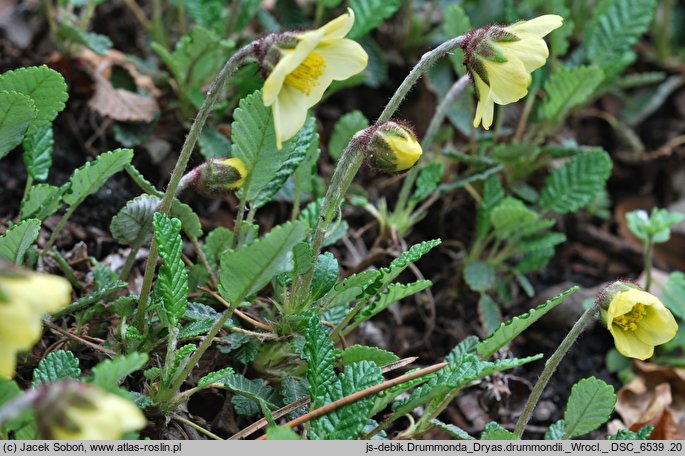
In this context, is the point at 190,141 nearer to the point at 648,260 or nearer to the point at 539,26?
the point at 539,26

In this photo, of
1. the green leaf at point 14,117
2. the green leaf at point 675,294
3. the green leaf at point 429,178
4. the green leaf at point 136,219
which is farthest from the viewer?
the green leaf at point 675,294

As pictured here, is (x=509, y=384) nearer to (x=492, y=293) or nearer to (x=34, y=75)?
(x=492, y=293)

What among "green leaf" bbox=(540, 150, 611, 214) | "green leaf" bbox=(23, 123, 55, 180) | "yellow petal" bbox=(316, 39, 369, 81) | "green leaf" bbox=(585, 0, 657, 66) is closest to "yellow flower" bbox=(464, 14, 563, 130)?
"yellow petal" bbox=(316, 39, 369, 81)

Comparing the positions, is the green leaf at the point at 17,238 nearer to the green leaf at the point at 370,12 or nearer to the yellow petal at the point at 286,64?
the yellow petal at the point at 286,64

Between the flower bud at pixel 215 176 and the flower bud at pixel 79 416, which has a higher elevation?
the flower bud at pixel 79 416

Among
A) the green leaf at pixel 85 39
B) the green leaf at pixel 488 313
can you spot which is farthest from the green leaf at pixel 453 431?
the green leaf at pixel 85 39

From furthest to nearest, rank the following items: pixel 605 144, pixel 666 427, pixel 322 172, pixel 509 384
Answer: pixel 605 144
pixel 322 172
pixel 509 384
pixel 666 427

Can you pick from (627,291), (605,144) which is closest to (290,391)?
(627,291)
